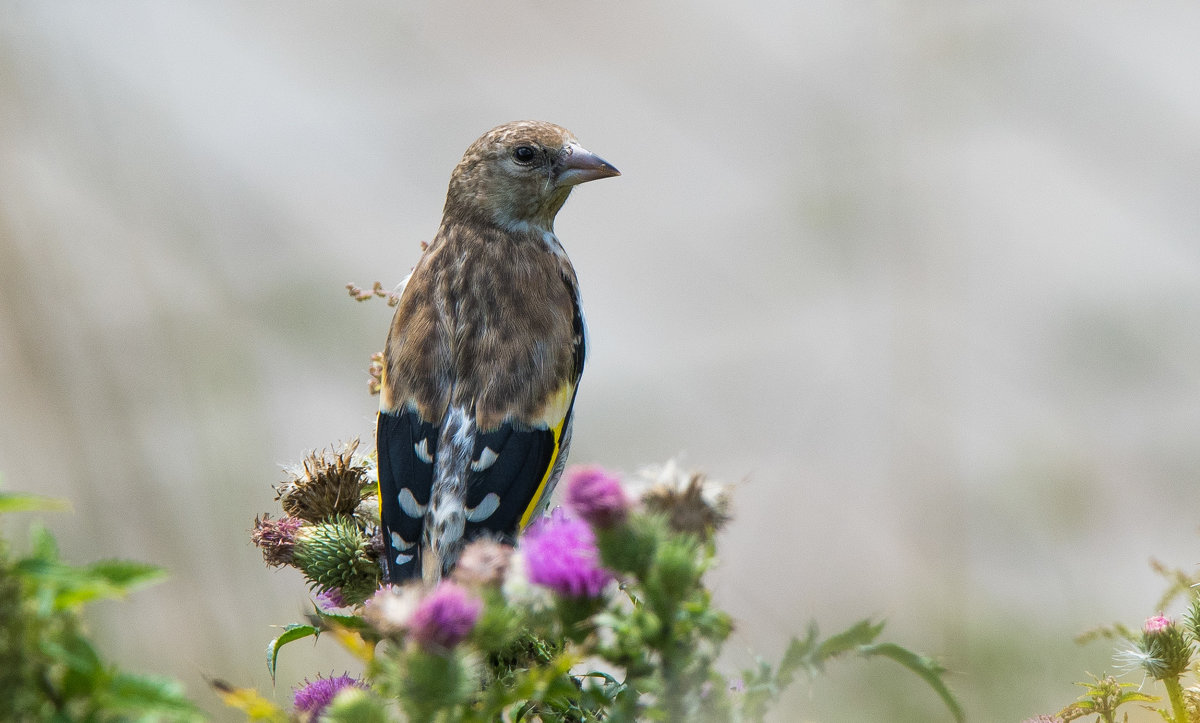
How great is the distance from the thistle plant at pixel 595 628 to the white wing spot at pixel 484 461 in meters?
0.90

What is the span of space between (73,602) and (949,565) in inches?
95.2

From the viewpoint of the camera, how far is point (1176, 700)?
4.23 ft

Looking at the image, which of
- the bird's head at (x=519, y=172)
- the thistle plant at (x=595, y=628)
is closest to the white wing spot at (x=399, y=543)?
the thistle plant at (x=595, y=628)

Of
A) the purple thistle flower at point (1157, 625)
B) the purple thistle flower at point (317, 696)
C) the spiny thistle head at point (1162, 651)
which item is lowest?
the spiny thistle head at point (1162, 651)

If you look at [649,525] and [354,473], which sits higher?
[354,473]

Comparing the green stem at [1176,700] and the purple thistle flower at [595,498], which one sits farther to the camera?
the green stem at [1176,700]

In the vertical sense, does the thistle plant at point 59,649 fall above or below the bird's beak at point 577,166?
below

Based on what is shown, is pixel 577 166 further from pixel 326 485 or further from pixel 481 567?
pixel 481 567

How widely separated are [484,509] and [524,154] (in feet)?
3.83

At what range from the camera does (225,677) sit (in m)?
2.64

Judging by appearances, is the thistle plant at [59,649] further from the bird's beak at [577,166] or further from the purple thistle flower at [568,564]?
the bird's beak at [577,166]

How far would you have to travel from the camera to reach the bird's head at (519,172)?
2.95m

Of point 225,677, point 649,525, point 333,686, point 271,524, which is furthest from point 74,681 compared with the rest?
point 225,677

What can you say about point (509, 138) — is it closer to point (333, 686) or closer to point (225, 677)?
point (225, 677)
